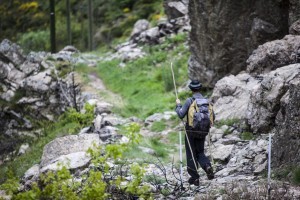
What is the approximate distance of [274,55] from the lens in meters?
12.0

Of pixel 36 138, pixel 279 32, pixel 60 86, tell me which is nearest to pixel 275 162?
pixel 279 32

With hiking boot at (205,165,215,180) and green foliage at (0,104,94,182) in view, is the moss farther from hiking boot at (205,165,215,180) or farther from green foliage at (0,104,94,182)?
green foliage at (0,104,94,182)

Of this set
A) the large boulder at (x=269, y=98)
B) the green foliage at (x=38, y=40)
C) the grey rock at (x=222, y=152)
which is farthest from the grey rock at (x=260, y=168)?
the green foliage at (x=38, y=40)

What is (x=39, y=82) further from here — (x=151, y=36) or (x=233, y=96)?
(x=233, y=96)

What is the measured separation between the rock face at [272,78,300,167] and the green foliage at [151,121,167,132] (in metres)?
6.44

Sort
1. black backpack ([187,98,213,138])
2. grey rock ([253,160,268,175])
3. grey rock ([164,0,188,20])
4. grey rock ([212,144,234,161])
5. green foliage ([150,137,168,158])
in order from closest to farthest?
grey rock ([253,160,268,175]) < black backpack ([187,98,213,138]) < grey rock ([212,144,234,161]) < green foliage ([150,137,168,158]) < grey rock ([164,0,188,20])

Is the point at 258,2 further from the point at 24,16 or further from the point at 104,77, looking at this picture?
the point at 24,16

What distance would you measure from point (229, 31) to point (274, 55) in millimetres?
2653

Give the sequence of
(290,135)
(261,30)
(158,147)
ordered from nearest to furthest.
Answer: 1. (290,135)
2. (158,147)
3. (261,30)

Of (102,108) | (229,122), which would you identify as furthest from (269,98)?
(102,108)

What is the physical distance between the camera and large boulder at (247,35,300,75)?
38.4 feet

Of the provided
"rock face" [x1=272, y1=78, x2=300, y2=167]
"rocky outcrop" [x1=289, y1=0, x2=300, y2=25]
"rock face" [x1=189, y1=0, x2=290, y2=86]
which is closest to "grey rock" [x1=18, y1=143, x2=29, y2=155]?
"rock face" [x1=189, y1=0, x2=290, y2=86]

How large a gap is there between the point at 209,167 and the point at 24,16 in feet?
169

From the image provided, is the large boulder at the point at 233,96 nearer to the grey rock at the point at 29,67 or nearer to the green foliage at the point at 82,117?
→ the green foliage at the point at 82,117
